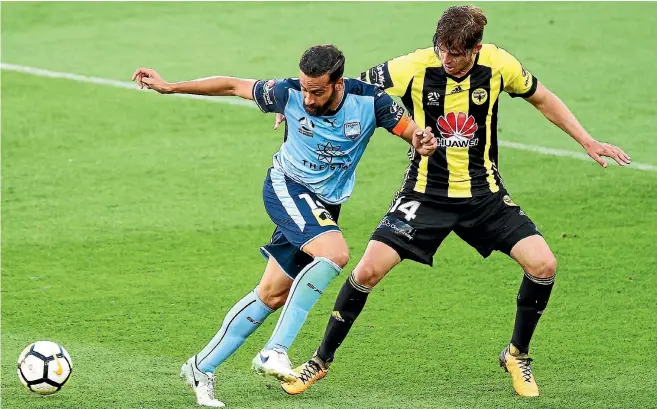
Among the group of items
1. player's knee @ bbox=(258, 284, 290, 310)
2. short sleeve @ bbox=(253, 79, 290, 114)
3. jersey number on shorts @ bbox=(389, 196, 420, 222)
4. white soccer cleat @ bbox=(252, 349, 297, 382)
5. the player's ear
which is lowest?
white soccer cleat @ bbox=(252, 349, 297, 382)

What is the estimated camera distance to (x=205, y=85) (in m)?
6.63

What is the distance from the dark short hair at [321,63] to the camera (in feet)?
20.5

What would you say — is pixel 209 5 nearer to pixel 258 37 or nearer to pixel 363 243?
pixel 258 37

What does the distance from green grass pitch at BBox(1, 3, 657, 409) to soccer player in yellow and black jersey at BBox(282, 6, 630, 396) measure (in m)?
0.38

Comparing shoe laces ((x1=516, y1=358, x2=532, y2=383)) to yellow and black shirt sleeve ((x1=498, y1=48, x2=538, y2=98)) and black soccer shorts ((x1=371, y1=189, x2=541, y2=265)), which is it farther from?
yellow and black shirt sleeve ((x1=498, y1=48, x2=538, y2=98))

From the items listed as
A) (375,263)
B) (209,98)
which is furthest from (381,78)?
(209,98)

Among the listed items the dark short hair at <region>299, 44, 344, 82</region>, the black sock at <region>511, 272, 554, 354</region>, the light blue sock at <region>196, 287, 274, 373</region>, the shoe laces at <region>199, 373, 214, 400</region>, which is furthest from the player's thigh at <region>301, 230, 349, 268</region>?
the black sock at <region>511, 272, 554, 354</region>

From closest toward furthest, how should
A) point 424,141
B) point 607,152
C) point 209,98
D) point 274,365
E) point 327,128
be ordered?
point 274,365
point 424,141
point 327,128
point 607,152
point 209,98

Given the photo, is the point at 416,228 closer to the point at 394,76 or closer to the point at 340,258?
the point at 340,258

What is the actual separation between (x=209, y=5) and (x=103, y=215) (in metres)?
8.40

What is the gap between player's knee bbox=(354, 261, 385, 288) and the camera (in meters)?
6.85

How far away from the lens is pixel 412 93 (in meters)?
7.02

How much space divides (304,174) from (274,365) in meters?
1.08

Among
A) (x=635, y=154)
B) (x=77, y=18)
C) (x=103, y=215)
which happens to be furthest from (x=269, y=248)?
(x=77, y=18)
